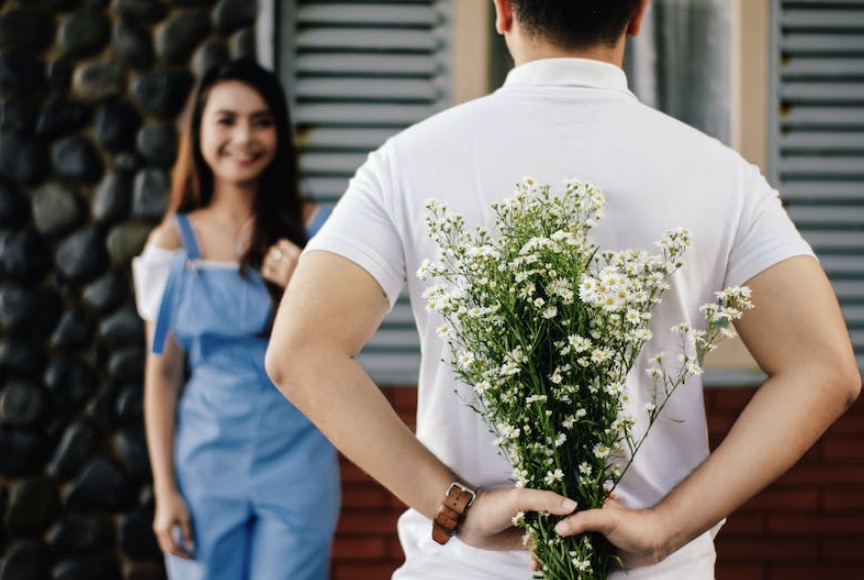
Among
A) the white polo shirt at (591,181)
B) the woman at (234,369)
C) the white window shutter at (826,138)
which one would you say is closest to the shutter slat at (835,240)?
the white window shutter at (826,138)

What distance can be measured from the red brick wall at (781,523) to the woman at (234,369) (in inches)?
37.9

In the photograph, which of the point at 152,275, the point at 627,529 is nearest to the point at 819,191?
the point at 152,275

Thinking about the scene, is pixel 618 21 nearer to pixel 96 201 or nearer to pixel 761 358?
pixel 761 358

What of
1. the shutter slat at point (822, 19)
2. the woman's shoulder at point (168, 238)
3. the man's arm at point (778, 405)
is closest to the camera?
the man's arm at point (778, 405)

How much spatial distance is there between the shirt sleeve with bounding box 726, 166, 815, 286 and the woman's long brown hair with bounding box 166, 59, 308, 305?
6.11 ft

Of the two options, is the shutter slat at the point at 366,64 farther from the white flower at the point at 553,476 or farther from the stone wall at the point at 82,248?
the white flower at the point at 553,476

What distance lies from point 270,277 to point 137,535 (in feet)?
4.85

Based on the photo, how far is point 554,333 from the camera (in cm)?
129

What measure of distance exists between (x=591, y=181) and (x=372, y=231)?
0.30 meters

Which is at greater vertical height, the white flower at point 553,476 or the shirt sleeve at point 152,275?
the white flower at point 553,476

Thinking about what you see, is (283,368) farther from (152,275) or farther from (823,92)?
(823,92)

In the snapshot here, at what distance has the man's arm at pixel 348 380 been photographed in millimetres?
1367

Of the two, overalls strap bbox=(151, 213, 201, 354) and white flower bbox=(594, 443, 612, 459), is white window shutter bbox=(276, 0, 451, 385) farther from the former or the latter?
white flower bbox=(594, 443, 612, 459)

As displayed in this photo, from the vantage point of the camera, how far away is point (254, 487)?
9.28ft
